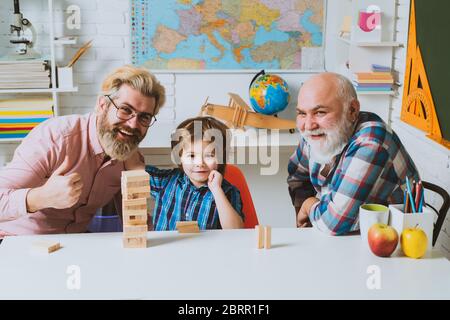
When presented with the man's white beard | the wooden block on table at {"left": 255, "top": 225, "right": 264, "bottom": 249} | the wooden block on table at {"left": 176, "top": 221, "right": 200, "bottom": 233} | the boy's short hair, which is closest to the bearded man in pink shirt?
the boy's short hair

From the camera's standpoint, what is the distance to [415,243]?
78.6 inches

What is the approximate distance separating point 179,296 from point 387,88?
8.43 feet

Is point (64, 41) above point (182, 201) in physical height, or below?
above

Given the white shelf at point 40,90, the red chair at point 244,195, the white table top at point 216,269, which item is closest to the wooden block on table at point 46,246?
the white table top at point 216,269

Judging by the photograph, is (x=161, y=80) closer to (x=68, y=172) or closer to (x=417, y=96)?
(x=417, y=96)

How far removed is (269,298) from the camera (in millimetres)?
1744

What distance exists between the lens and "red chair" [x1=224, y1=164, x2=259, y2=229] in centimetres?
268

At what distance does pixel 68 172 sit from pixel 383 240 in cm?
122

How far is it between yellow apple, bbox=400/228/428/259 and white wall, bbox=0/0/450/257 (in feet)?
6.91

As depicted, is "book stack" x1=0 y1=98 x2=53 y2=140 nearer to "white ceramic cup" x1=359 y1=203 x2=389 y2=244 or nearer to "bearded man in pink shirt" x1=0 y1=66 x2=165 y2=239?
"bearded man in pink shirt" x1=0 y1=66 x2=165 y2=239

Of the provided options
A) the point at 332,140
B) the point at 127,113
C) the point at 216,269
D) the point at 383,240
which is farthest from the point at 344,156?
the point at 127,113

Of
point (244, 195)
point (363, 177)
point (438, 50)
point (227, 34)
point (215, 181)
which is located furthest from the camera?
point (227, 34)
